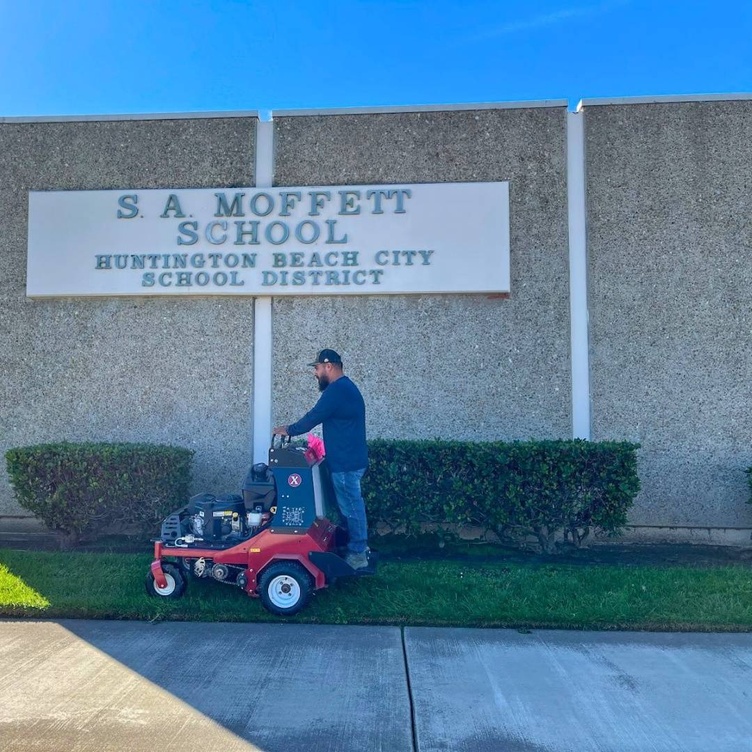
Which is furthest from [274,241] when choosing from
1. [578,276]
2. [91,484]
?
[578,276]

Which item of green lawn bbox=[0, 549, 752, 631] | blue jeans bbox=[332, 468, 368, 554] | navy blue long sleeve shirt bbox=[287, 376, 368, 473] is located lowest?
green lawn bbox=[0, 549, 752, 631]

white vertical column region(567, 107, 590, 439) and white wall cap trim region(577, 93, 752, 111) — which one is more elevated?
white wall cap trim region(577, 93, 752, 111)

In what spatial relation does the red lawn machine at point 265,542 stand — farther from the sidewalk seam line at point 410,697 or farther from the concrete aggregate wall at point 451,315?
the concrete aggregate wall at point 451,315

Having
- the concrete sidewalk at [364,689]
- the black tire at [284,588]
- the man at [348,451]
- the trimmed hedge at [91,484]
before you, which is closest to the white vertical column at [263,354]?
the trimmed hedge at [91,484]

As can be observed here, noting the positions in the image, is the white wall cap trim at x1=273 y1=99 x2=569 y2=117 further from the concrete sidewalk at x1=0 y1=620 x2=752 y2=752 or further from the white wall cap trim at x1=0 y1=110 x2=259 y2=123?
the concrete sidewalk at x1=0 y1=620 x2=752 y2=752

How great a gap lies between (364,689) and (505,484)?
3.36m

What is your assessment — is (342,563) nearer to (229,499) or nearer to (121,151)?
(229,499)

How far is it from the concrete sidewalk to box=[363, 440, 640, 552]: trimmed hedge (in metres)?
1.97

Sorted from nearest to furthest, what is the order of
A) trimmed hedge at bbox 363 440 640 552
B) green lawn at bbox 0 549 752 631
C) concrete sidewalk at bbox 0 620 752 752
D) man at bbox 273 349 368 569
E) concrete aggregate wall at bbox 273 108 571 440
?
1. concrete sidewalk at bbox 0 620 752 752
2. green lawn at bbox 0 549 752 631
3. man at bbox 273 349 368 569
4. trimmed hedge at bbox 363 440 640 552
5. concrete aggregate wall at bbox 273 108 571 440

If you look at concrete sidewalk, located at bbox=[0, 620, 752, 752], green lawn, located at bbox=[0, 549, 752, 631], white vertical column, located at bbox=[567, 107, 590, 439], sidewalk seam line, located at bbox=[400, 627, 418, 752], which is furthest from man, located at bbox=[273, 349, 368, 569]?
white vertical column, located at bbox=[567, 107, 590, 439]

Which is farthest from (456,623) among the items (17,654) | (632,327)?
(632,327)

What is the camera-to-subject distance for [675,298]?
28.1 feet

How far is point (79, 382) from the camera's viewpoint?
8945 mm

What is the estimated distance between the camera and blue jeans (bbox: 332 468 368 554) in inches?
249
